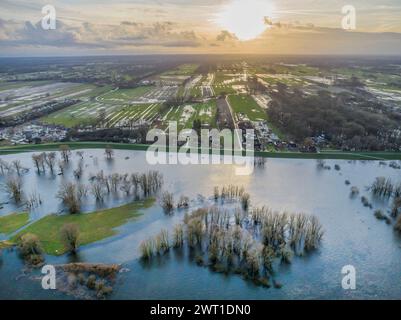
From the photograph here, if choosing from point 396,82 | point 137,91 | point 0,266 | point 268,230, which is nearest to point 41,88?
point 137,91

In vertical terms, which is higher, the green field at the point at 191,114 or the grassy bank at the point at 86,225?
the green field at the point at 191,114

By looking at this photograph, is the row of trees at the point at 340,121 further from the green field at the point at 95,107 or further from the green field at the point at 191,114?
the green field at the point at 95,107

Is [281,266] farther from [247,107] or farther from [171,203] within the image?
[247,107]

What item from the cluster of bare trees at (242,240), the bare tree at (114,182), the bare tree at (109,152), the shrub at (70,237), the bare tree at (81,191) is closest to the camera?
the cluster of bare trees at (242,240)

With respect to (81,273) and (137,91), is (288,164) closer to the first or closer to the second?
(81,273)

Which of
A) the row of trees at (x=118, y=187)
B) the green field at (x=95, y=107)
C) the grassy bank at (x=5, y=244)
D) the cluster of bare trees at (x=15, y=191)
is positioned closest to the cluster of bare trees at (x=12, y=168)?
the cluster of bare trees at (x=15, y=191)

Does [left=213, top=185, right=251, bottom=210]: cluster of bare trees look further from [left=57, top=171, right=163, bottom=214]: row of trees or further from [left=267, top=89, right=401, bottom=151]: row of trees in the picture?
[left=267, top=89, right=401, bottom=151]: row of trees
